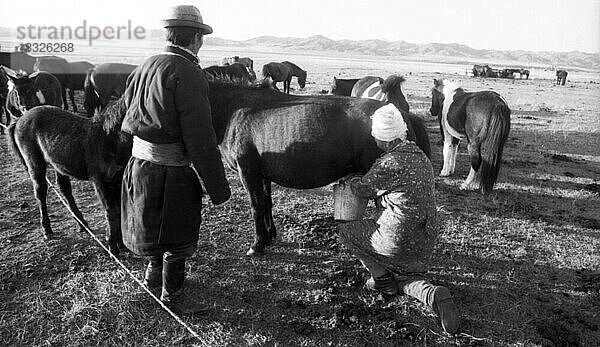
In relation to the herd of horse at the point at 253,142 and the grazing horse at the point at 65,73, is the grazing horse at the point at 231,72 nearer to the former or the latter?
the herd of horse at the point at 253,142

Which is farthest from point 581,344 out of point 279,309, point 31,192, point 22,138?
point 31,192

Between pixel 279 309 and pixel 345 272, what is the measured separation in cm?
88

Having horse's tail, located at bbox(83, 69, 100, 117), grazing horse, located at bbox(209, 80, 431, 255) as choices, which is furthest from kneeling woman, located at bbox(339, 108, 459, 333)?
horse's tail, located at bbox(83, 69, 100, 117)

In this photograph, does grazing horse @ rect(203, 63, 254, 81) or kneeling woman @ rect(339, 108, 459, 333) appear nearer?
kneeling woman @ rect(339, 108, 459, 333)

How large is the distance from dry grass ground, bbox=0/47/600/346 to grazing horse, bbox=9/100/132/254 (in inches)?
23.5

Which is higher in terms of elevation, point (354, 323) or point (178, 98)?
point (178, 98)

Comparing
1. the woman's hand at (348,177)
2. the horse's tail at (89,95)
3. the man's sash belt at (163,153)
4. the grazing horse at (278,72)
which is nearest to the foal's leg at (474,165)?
the woman's hand at (348,177)

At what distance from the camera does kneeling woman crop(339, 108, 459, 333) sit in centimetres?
310

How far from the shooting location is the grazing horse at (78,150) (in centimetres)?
396

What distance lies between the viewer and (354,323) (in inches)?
127

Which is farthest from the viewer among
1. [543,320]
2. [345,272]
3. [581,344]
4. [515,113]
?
[515,113]

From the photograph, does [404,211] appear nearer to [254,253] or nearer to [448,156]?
[254,253]

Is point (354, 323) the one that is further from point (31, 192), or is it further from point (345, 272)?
point (31, 192)

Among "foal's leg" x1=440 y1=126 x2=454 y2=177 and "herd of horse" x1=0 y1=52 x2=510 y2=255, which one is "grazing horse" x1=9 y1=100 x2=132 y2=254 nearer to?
A: "herd of horse" x1=0 y1=52 x2=510 y2=255
